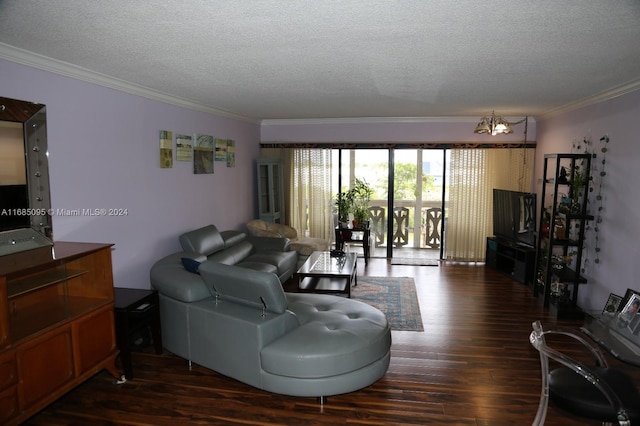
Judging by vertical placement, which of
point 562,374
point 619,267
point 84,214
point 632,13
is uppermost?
point 632,13

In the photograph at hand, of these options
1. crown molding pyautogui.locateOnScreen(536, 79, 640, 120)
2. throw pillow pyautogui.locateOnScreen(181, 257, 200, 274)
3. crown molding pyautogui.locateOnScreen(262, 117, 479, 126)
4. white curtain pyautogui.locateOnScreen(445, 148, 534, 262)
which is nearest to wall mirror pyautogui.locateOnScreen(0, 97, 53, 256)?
throw pillow pyautogui.locateOnScreen(181, 257, 200, 274)

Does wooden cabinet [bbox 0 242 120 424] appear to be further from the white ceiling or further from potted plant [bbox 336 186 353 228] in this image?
potted plant [bbox 336 186 353 228]

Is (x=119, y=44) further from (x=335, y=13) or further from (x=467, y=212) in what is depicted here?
(x=467, y=212)

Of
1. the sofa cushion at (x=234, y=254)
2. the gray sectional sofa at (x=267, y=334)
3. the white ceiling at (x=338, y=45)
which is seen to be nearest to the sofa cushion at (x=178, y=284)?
the gray sectional sofa at (x=267, y=334)

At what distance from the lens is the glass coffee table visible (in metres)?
5.01

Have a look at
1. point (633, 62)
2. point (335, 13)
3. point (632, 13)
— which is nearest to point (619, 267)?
point (633, 62)

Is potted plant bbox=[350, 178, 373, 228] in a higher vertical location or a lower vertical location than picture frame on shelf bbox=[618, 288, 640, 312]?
higher

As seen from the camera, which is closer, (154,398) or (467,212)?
(154,398)

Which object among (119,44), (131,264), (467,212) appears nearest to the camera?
(119,44)

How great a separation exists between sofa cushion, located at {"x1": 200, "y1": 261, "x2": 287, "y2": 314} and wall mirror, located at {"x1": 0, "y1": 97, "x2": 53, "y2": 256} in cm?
127

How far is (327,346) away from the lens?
2975mm

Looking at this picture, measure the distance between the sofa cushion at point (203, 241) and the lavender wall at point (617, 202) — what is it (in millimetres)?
4554

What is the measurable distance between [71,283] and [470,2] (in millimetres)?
3323

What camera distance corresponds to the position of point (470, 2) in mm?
2027
